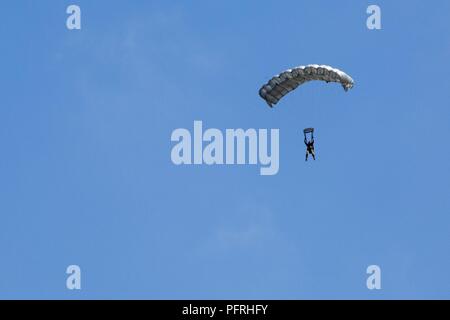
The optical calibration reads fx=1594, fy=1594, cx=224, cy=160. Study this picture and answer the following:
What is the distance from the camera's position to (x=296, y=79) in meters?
90.2

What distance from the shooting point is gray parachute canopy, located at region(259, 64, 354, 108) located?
3487 inches

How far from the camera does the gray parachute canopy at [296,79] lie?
88562 millimetres
